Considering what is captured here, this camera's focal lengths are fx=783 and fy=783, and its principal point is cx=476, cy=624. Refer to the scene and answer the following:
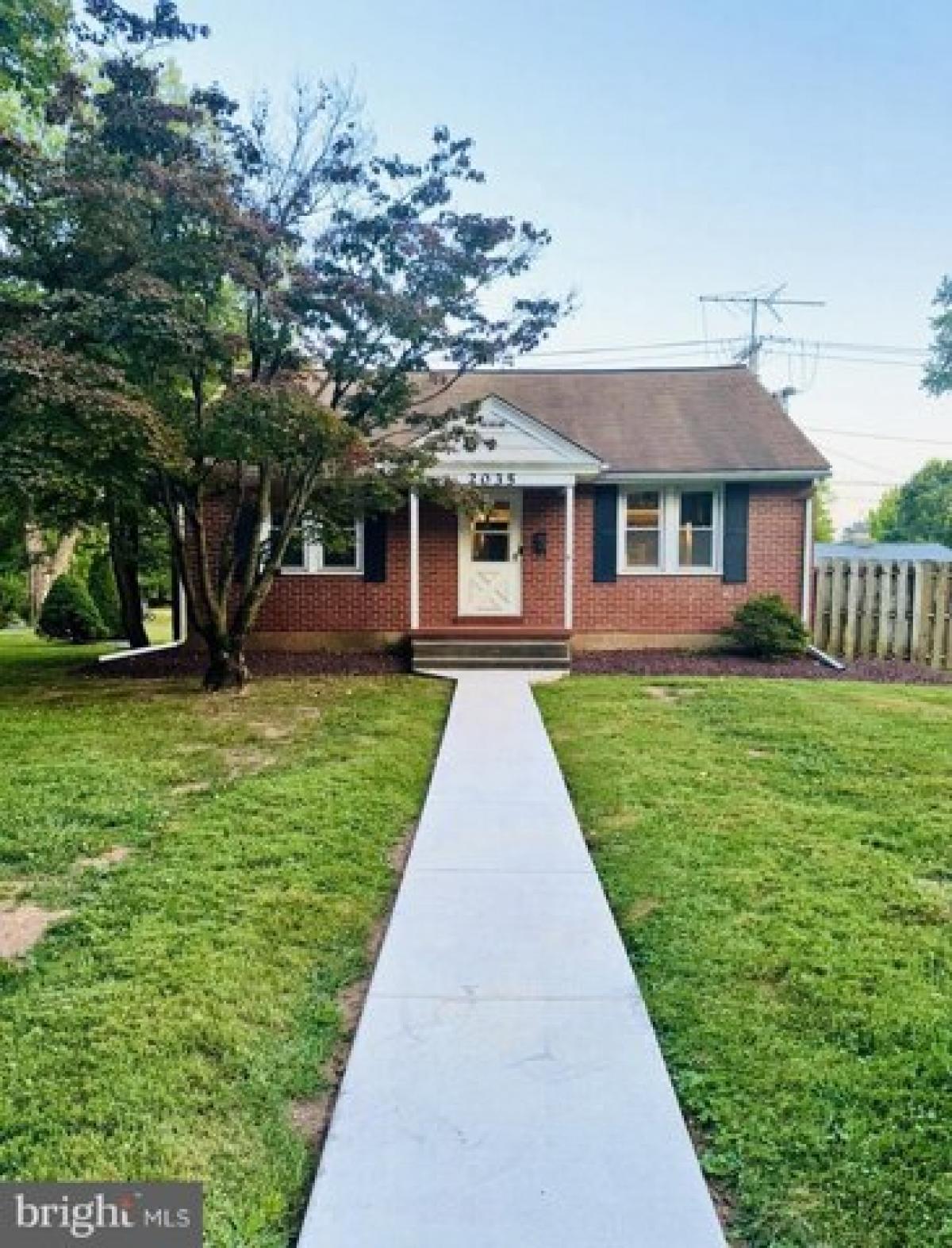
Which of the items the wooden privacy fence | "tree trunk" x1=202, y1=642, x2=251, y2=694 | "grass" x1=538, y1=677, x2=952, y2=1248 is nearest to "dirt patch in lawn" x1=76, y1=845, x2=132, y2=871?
"grass" x1=538, y1=677, x2=952, y2=1248

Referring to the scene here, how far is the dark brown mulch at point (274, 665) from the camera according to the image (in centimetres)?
1073

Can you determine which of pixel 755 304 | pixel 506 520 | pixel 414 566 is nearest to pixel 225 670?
pixel 414 566

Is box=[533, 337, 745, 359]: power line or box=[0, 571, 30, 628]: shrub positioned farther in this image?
box=[533, 337, 745, 359]: power line

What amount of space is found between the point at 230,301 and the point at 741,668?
8185 mm

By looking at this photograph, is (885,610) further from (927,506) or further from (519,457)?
(927,506)

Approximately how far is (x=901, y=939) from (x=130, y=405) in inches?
268

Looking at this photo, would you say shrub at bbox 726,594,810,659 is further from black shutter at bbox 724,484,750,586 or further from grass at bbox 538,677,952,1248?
grass at bbox 538,677,952,1248

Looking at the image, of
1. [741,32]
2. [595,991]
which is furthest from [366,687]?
[741,32]

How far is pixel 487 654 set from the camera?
11.0m

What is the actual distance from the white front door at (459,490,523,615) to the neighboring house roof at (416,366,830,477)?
163 cm

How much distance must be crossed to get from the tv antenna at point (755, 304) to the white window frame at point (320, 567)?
12.5 meters

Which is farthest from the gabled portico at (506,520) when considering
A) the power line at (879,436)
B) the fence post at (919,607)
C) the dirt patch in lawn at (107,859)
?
the power line at (879,436)

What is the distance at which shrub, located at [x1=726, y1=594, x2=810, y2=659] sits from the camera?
11.7 m

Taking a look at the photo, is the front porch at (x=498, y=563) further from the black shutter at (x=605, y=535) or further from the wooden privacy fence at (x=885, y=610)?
the wooden privacy fence at (x=885, y=610)
